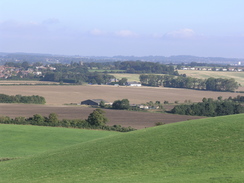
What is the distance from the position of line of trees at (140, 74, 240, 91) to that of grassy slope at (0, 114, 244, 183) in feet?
357

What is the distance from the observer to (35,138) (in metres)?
46.1

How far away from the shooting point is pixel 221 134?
28172 mm

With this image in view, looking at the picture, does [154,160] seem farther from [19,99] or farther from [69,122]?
[19,99]

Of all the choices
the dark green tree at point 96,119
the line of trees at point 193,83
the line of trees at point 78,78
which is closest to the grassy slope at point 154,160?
the dark green tree at point 96,119

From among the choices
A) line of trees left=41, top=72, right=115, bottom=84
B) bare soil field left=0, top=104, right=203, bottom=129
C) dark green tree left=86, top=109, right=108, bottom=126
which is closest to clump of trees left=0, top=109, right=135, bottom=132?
dark green tree left=86, top=109, right=108, bottom=126

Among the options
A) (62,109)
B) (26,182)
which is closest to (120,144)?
(26,182)

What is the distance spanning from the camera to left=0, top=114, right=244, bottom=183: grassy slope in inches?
812

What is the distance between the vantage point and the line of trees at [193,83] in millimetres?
138375

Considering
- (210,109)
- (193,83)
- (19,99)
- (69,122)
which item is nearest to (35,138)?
(69,122)

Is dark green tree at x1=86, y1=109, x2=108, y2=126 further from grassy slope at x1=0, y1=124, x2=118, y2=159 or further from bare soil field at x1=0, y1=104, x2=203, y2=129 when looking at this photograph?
grassy slope at x1=0, y1=124, x2=118, y2=159

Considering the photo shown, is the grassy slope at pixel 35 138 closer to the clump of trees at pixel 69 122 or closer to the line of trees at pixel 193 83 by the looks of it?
the clump of trees at pixel 69 122

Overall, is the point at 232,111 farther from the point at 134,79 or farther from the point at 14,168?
the point at 134,79

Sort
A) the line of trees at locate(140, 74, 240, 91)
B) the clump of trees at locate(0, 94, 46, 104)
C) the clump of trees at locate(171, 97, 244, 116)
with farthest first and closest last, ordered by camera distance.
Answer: the line of trees at locate(140, 74, 240, 91)
the clump of trees at locate(0, 94, 46, 104)
the clump of trees at locate(171, 97, 244, 116)

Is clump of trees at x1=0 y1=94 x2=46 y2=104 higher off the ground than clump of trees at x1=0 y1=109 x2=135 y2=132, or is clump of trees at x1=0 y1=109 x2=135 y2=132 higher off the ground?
clump of trees at x1=0 y1=109 x2=135 y2=132
